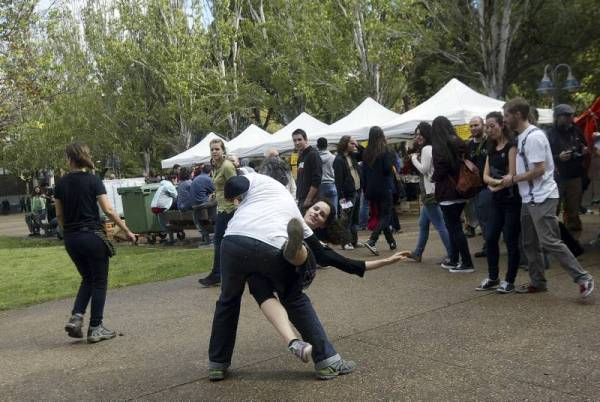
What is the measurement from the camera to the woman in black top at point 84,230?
526 centimetres

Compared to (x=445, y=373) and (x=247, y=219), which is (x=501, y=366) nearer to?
(x=445, y=373)

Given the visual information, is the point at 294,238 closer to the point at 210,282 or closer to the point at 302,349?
the point at 302,349

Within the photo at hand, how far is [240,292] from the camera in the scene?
407 cm

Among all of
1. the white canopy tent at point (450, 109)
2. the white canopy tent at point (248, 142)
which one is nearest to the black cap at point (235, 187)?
the white canopy tent at point (450, 109)

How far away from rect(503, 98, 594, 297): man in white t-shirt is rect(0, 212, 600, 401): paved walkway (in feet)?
1.11

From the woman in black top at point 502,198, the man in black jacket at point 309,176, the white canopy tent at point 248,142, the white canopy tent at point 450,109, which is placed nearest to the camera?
the woman in black top at point 502,198

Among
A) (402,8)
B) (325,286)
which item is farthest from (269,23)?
(325,286)

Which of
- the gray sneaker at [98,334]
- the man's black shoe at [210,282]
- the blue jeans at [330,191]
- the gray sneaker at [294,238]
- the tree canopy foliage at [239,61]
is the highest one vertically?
the tree canopy foliage at [239,61]

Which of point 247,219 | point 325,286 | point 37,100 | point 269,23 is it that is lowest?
point 325,286

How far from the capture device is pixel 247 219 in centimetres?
399

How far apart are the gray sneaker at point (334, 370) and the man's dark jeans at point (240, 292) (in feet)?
0.10

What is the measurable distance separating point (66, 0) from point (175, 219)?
5844 mm

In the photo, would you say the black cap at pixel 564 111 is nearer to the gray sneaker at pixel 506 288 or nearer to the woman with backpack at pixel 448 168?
the woman with backpack at pixel 448 168

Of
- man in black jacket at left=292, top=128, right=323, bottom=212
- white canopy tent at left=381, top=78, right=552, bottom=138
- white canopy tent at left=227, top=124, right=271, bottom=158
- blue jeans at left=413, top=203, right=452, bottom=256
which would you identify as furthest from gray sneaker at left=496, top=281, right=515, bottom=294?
white canopy tent at left=227, top=124, right=271, bottom=158
